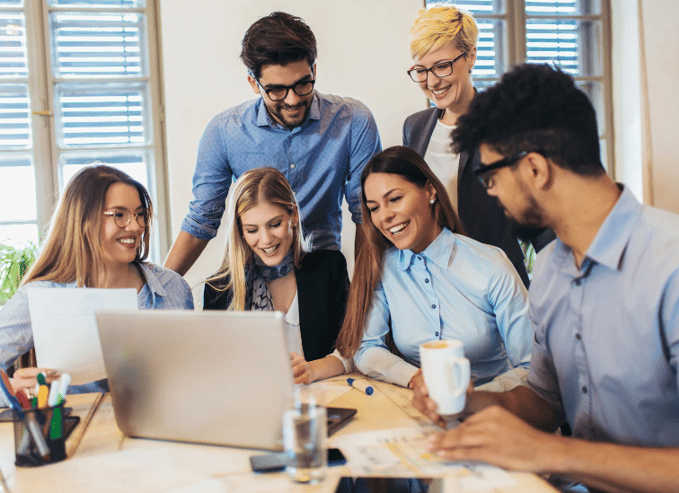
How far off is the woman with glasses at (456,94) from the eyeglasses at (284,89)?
1.30 feet

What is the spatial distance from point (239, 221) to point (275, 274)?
21cm

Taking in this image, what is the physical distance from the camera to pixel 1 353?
4.79 feet

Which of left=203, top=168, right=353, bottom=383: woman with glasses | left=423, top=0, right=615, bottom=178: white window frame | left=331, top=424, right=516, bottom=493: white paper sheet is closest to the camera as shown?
left=331, top=424, right=516, bottom=493: white paper sheet

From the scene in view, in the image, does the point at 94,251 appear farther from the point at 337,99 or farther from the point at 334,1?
the point at 334,1

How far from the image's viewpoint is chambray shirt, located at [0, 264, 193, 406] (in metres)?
1.47

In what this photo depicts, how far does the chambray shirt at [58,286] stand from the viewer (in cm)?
147

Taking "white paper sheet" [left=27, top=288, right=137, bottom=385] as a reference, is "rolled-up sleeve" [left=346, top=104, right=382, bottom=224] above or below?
above

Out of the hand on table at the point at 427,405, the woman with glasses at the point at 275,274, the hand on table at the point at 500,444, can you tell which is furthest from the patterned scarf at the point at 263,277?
the hand on table at the point at 500,444

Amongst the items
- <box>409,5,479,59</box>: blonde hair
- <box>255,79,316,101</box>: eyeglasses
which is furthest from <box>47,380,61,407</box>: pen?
<box>409,5,479,59</box>: blonde hair

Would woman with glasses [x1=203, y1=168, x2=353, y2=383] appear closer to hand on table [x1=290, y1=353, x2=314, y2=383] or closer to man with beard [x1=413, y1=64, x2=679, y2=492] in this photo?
hand on table [x1=290, y1=353, x2=314, y2=383]

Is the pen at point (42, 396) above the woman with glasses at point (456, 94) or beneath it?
beneath

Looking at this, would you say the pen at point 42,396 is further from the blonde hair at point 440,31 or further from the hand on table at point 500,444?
the blonde hair at point 440,31

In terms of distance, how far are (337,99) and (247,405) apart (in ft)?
5.40

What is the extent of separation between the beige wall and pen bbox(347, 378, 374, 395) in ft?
6.08
